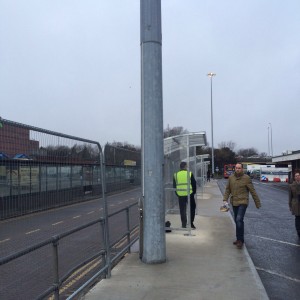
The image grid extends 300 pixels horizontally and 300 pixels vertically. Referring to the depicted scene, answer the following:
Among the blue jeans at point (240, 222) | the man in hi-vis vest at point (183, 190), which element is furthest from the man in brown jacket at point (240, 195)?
the man in hi-vis vest at point (183, 190)

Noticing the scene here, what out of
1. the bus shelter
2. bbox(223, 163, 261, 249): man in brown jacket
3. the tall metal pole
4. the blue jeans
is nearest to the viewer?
the tall metal pole

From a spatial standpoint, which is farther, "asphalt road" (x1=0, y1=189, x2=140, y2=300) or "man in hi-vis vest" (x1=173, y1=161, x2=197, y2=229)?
"man in hi-vis vest" (x1=173, y1=161, x2=197, y2=229)

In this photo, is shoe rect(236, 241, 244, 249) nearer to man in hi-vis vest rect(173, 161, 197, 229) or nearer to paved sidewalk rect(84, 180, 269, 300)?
paved sidewalk rect(84, 180, 269, 300)

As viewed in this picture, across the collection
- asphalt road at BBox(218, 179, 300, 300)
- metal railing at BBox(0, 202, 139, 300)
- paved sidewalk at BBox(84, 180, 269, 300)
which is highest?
metal railing at BBox(0, 202, 139, 300)

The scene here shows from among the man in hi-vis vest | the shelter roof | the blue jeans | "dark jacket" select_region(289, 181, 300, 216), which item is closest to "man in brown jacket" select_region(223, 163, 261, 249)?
the blue jeans

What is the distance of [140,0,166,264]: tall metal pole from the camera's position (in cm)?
680

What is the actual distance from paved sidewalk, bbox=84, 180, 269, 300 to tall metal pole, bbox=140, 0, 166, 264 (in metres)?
0.43

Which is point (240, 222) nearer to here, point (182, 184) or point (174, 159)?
point (182, 184)

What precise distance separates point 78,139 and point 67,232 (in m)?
1.19

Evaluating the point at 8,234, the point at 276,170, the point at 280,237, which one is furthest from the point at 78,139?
the point at 276,170

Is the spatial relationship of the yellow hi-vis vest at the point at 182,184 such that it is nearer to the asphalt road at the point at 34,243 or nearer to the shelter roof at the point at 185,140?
the shelter roof at the point at 185,140

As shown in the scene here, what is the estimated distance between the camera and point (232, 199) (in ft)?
29.8

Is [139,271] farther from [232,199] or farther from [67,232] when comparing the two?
[232,199]

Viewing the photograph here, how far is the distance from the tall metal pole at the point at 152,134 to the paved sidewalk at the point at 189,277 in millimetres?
425
